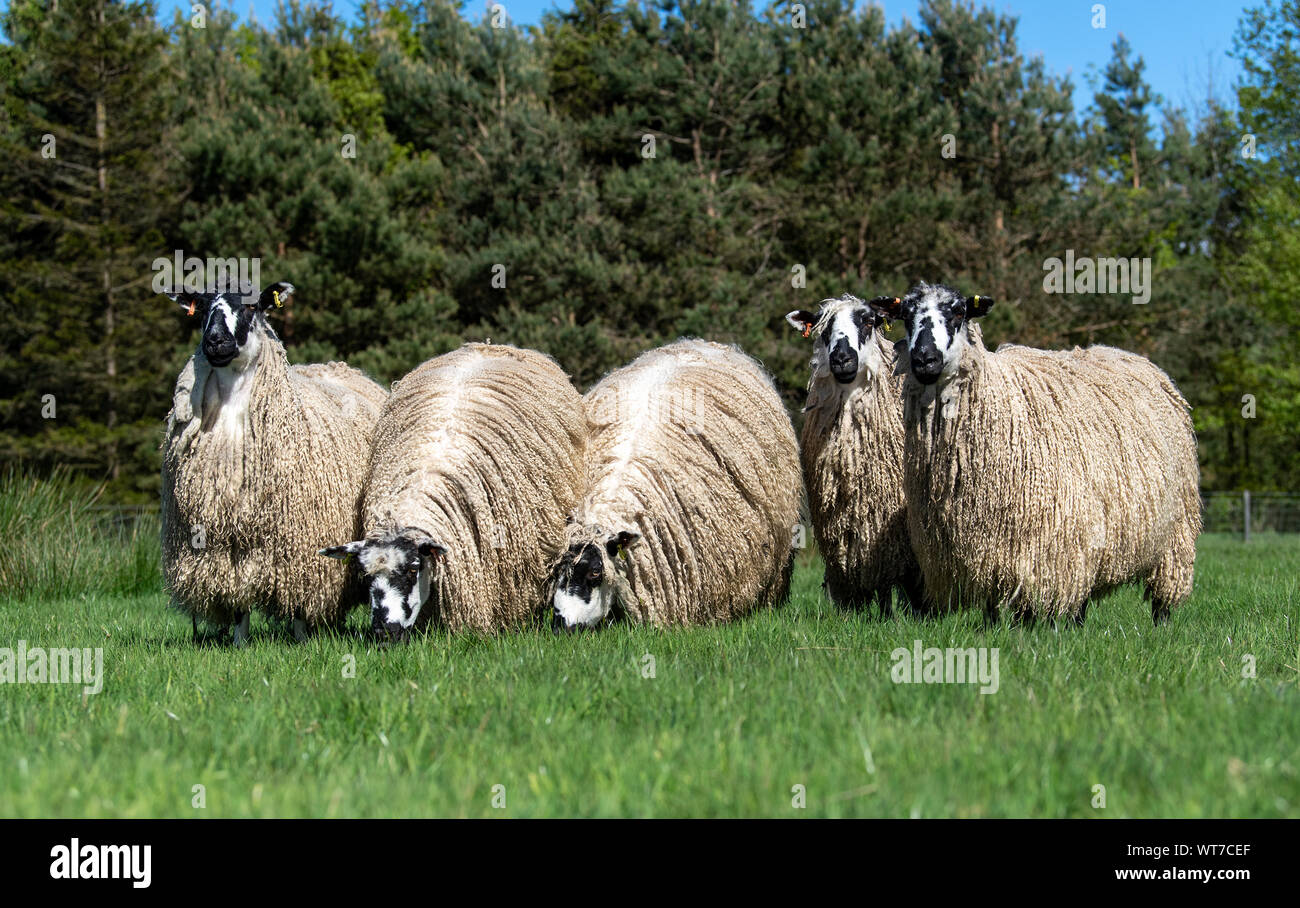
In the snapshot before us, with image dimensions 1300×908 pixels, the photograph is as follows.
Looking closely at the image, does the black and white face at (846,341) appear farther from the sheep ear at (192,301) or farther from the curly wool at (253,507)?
the sheep ear at (192,301)

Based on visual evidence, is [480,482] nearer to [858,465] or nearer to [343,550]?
[343,550]

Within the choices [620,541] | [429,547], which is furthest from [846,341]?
[429,547]

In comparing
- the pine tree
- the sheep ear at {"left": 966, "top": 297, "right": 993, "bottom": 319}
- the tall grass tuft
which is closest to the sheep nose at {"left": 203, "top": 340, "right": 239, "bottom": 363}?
the sheep ear at {"left": 966, "top": 297, "right": 993, "bottom": 319}

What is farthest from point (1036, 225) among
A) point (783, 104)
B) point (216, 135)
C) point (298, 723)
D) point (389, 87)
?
point (298, 723)

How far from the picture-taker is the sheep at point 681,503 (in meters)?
7.03

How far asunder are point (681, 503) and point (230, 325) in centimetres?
298

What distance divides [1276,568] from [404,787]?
1078cm

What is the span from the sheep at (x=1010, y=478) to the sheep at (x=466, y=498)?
234cm

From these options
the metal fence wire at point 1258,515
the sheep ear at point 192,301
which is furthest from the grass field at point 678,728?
the metal fence wire at point 1258,515

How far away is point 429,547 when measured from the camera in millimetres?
6562

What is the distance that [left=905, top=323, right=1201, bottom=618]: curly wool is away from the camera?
20.8ft
